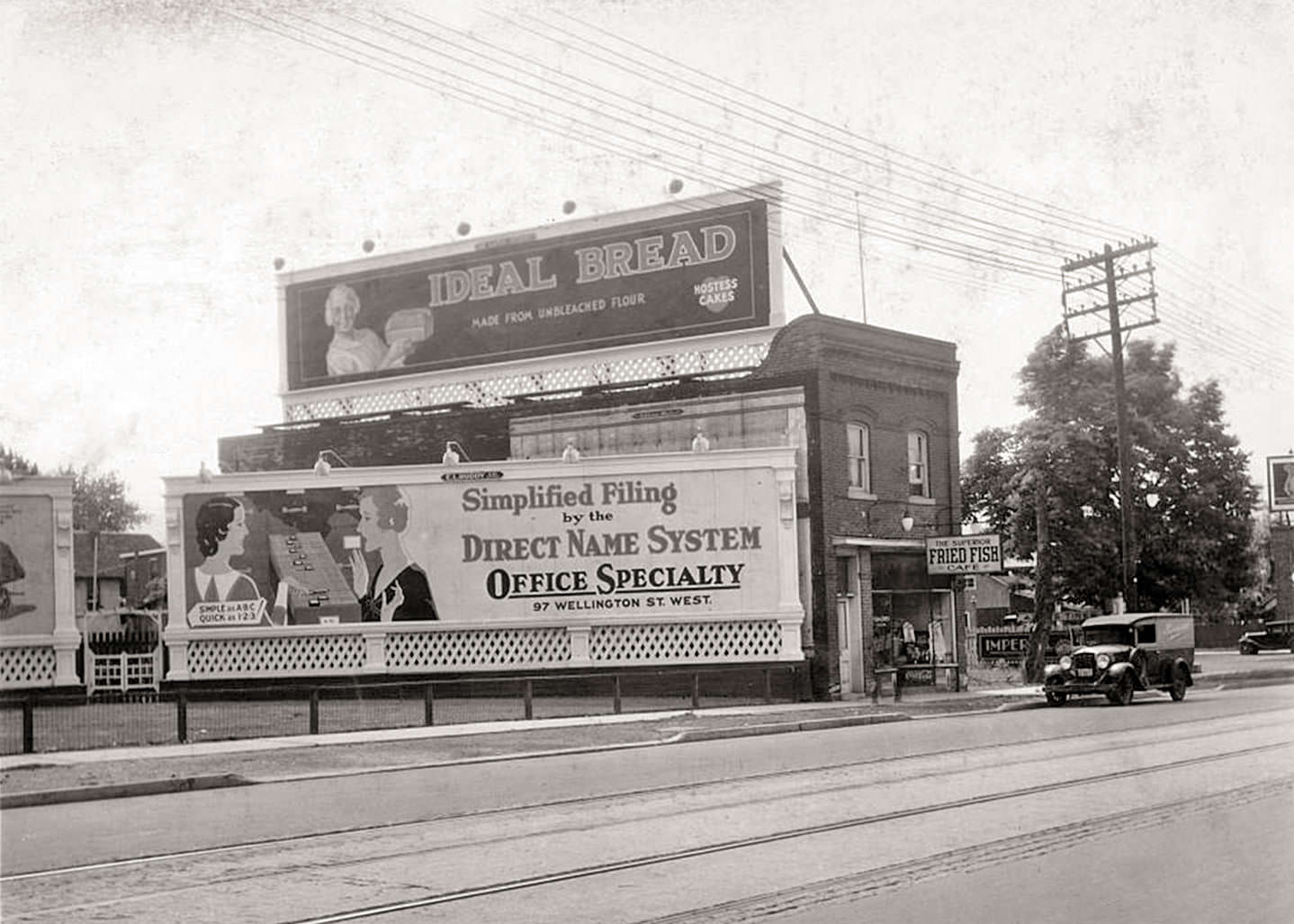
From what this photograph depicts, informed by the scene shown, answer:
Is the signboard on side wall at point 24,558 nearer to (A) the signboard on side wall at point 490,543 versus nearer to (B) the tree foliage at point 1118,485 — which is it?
(A) the signboard on side wall at point 490,543

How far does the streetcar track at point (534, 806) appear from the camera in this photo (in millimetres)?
10328

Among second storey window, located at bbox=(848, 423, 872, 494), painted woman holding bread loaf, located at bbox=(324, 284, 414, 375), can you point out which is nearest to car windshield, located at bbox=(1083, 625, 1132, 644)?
second storey window, located at bbox=(848, 423, 872, 494)

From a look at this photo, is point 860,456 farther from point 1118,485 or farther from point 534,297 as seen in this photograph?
point 1118,485

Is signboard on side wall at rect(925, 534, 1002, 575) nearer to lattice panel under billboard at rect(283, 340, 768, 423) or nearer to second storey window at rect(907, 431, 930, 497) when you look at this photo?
second storey window at rect(907, 431, 930, 497)

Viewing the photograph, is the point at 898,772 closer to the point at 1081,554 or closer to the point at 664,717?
the point at 664,717

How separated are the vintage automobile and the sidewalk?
1023mm

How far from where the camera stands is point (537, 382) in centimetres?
3497

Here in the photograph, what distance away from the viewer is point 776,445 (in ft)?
100

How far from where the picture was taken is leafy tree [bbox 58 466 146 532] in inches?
2633

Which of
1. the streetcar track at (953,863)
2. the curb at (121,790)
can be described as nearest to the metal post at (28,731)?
the curb at (121,790)

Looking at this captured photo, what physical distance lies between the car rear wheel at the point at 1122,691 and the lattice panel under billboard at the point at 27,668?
787 inches

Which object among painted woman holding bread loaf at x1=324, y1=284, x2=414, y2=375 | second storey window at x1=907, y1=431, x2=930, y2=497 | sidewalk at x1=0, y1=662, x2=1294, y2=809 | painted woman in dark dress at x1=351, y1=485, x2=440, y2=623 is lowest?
sidewalk at x1=0, y1=662, x2=1294, y2=809

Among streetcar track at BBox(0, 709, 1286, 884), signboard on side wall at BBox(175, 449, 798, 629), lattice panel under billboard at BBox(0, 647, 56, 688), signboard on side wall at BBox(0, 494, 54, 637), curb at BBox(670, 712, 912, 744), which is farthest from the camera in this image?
signboard on side wall at BBox(175, 449, 798, 629)

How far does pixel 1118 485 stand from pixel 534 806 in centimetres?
4348
